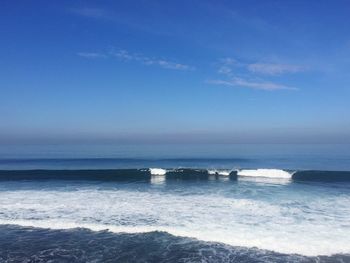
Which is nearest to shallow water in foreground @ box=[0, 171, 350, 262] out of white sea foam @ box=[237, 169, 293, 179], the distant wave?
the distant wave

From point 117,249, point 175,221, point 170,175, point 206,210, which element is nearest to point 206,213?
point 206,210

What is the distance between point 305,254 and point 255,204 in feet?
25.1

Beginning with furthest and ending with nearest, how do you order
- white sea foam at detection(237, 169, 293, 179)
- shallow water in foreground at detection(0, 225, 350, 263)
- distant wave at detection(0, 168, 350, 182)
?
white sea foam at detection(237, 169, 293, 179) < distant wave at detection(0, 168, 350, 182) < shallow water in foreground at detection(0, 225, 350, 263)

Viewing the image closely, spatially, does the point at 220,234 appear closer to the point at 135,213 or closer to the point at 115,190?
the point at 135,213

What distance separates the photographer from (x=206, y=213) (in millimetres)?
16109

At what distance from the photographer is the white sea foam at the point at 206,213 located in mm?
12328

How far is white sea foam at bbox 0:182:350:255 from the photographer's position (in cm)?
1233

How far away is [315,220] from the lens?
14719 mm

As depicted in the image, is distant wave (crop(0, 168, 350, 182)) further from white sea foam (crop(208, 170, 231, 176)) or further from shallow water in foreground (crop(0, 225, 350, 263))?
shallow water in foreground (crop(0, 225, 350, 263))

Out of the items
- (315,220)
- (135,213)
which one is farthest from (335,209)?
(135,213)

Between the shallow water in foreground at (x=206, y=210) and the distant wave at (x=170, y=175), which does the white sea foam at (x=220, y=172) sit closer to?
the distant wave at (x=170, y=175)

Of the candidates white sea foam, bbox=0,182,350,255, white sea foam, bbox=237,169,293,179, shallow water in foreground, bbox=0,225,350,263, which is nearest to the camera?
shallow water in foreground, bbox=0,225,350,263

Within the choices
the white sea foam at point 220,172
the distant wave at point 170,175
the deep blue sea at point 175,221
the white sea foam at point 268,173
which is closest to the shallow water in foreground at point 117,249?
the deep blue sea at point 175,221

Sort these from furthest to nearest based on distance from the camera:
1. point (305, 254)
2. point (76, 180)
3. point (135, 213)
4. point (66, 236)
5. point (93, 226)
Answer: point (76, 180), point (135, 213), point (93, 226), point (66, 236), point (305, 254)
